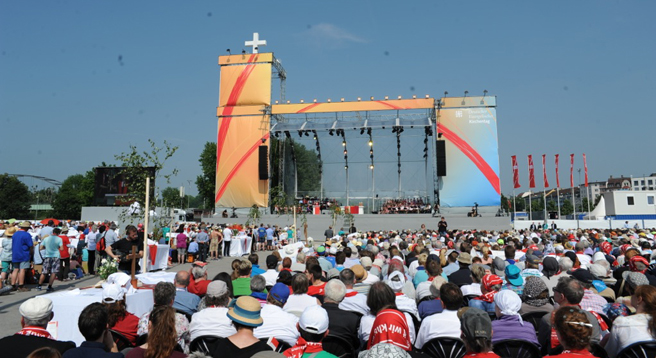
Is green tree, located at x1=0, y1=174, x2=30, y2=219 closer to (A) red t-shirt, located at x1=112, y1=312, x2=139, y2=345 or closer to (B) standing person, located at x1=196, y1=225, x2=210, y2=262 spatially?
(B) standing person, located at x1=196, y1=225, x2=210, y2=262

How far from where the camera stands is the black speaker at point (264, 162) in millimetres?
31875

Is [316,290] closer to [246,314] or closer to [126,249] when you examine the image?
[246,314]

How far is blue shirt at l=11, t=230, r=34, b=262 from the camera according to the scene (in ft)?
30.1

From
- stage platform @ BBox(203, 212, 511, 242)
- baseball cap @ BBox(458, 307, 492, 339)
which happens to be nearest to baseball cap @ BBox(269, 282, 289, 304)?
baseball cap @ BBox(458, 307, 492, 339)

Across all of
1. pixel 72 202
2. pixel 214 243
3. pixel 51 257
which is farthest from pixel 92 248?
pixel 72 202

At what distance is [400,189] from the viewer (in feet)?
108

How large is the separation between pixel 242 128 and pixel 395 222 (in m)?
13.1

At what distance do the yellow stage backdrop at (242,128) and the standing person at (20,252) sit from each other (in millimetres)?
23141

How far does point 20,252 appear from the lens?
366 inches

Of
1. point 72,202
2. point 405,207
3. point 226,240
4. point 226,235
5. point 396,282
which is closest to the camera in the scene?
point 396,282

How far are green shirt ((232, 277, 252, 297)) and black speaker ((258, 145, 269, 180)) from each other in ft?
86.4

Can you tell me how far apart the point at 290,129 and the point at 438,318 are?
29.1 meters

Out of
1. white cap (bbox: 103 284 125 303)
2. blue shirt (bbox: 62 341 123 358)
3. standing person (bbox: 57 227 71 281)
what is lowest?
standing person (bbox: 57 227 71 281)

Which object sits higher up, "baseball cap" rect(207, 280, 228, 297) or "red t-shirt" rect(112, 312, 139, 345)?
"baseball cap" rect(207, 280, 228, 297)
